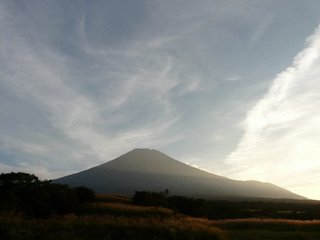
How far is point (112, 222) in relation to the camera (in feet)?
75.8

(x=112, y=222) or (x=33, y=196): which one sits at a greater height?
(x=33, y=196)

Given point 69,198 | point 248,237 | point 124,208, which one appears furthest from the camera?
point 124,208

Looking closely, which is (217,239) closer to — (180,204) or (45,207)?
(45,207)

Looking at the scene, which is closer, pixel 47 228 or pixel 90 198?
pixel 47 228

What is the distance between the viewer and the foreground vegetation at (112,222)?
68.5ft

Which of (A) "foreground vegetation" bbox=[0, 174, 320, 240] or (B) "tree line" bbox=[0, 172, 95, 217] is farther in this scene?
(B) "tree line" bbox=[0, 172, 95, 217]

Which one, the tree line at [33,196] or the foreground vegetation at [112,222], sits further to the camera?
the tree line at [33,196]

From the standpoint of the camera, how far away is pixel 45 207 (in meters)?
36.2

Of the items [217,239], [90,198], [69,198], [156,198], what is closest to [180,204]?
[156,198]

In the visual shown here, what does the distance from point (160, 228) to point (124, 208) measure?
70.9ft

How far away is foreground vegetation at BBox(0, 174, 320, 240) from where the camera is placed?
2089 cm

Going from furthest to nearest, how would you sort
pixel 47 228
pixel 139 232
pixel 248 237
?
1. pixel 248 237
2. pixel 139 232
3. pixel 47 228

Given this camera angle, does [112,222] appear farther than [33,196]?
No

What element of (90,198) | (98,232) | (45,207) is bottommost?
(98,232)
